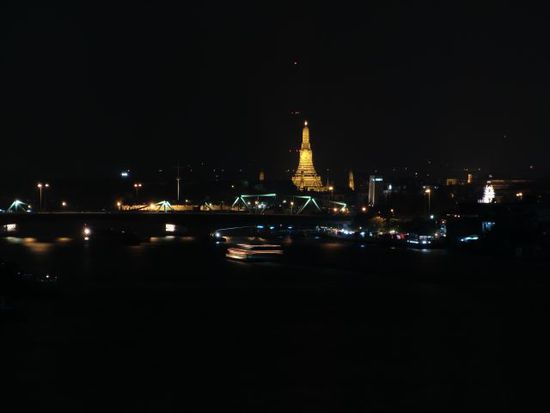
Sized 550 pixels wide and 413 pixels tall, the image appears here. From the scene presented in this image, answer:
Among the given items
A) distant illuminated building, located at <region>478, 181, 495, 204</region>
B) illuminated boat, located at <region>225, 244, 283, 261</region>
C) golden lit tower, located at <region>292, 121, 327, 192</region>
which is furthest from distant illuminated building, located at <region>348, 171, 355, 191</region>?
illuminated boat, located at <region>225, 244, 283, 261</region>

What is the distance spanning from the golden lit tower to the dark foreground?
43633mm

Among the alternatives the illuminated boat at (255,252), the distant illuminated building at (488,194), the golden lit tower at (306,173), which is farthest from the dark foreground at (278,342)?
the golden lit tower at (306,173)

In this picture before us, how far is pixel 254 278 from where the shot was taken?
16156 mm

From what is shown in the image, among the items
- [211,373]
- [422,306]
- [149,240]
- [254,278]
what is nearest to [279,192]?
[149,240]

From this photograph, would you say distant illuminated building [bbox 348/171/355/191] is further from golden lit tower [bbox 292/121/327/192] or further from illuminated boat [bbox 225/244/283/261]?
illuminated boat [bbox 225/244/283/261]

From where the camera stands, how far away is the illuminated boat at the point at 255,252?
20.9 metres

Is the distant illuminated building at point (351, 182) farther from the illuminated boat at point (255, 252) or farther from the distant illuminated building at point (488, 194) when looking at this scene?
the illuminated boat at point (255, 252)

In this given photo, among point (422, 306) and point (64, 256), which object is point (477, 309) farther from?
point (64, 256)

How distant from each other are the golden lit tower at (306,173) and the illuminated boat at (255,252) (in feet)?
124

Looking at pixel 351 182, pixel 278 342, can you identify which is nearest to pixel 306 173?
pixel 351 182

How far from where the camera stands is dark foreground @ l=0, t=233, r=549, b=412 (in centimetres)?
715

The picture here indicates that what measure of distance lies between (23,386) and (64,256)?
42.9ft

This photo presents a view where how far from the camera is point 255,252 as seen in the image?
21.0 meters

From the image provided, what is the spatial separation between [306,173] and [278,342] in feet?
171
